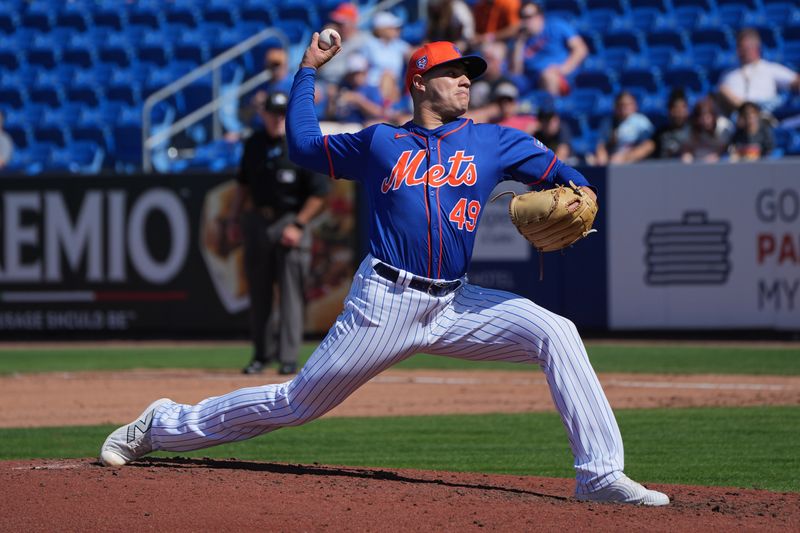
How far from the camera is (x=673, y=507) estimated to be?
5086 mm

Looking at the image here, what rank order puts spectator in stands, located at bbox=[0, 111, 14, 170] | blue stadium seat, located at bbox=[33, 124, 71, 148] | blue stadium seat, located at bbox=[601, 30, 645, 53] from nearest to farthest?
blue stadium seat, located at bbox=[601, 30, 645, 53] < spectator in stands, located at bbox=[0, 111, 14, 170] < blue stadium seat, located at bbox=[33, 124, 71, 148]

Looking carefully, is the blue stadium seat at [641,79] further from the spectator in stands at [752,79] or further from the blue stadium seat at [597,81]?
the spectator in stands at [752,79]

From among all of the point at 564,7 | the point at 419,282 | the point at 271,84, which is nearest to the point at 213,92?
the point at 271,84

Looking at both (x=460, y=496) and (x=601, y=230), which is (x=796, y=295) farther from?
(x=460, y=496)

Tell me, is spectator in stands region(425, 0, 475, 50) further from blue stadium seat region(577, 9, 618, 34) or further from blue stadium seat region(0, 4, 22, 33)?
blue stadium seat region(0, 4, 22, 33)

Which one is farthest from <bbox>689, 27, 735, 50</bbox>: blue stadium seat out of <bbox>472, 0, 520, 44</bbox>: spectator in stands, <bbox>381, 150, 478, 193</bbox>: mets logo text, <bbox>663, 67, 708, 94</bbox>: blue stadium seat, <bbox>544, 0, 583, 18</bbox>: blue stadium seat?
<bbox>381, 150, 478, 193</bbox>: mets logo text

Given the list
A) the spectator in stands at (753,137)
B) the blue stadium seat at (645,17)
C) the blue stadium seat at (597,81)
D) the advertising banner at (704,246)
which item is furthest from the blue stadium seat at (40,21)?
the spectator in stands at (753,137)

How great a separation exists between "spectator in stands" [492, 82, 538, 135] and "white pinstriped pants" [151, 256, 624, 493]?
27.2 feet

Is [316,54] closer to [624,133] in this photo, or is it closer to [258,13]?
[624,133]

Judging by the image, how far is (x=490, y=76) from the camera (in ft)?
49.2

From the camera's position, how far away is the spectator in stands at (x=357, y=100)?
608 inches

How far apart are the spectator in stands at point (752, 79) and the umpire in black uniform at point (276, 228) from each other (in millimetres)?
5754

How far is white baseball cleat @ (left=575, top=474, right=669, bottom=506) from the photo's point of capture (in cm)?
503

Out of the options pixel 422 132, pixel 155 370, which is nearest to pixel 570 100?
pixel 155 370
